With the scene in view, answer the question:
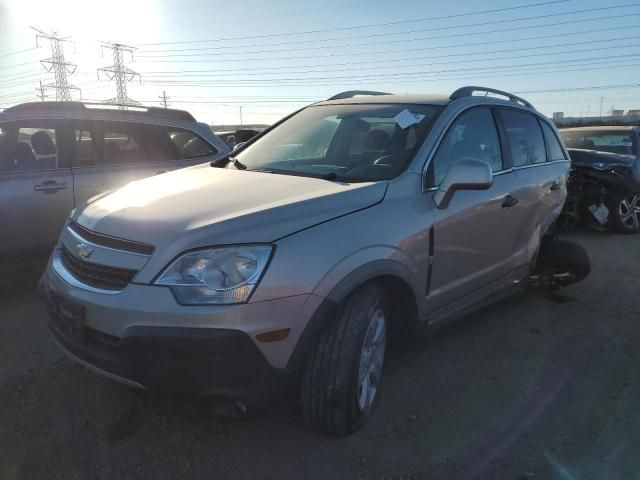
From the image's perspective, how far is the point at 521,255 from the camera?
14.1 feet

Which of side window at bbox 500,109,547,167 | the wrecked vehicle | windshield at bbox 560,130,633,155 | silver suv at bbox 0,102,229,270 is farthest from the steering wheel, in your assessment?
windshield at bbox 560,130,633,155

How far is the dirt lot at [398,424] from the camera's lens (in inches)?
103

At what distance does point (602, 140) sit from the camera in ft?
30.1

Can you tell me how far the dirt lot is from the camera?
262cm

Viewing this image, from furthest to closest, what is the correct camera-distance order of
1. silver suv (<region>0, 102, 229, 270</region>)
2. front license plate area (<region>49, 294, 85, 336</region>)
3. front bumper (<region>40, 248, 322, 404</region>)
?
silver suv (<region>0, 102, 229, 270</region>) → front license plate area (<region>49, 294, 85, 336</region>) → front bumper (<region>40, 248, 322, 404</region>)

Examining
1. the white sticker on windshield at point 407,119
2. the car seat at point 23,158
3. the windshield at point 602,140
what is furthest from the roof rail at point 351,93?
the windshield at point 602,140

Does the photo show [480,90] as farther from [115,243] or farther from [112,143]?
[112,143]

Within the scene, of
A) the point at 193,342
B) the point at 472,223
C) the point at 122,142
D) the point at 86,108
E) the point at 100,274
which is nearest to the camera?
the point at 193,342

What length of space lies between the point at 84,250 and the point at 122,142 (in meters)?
3.10

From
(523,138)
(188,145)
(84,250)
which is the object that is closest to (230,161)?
(84,250)

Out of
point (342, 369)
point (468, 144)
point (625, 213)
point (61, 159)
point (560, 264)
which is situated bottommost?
point (625, 213)

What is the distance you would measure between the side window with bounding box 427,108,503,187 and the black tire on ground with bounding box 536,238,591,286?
4.39 feet

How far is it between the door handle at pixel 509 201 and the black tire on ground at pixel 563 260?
1.15 m

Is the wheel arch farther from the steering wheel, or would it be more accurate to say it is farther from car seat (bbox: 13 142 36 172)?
car seat (bbox: 13 142 36 172)
